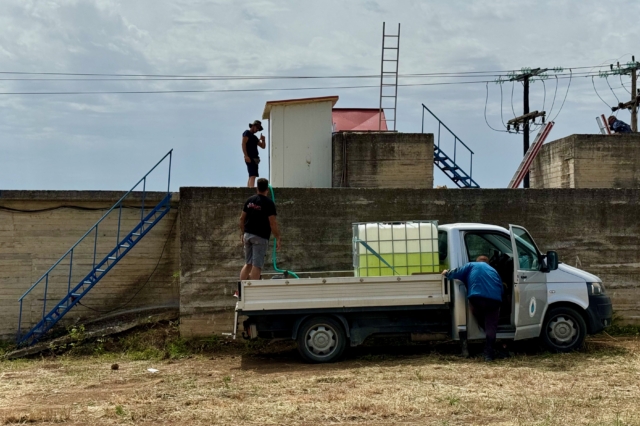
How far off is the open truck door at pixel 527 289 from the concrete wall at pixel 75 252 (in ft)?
22.0

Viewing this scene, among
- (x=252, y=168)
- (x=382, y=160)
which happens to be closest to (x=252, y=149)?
(x=252, y=168)

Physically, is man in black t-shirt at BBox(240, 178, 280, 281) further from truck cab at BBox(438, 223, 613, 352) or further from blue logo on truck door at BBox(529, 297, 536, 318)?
blue logo on truck door at BBox(529, 297, 536, 318)

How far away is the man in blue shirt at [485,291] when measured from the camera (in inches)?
420

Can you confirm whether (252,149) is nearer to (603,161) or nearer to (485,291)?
(485,291)

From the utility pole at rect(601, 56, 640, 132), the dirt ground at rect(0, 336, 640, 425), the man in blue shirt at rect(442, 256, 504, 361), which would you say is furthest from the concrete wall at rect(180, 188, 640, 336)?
the utility pole at rect(601, 56, 640, 132)

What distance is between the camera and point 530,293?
11.3m

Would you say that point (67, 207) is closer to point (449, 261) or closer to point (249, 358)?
point (249, 358)

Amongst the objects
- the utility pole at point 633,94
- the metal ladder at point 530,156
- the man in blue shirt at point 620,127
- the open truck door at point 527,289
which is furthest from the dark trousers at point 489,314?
the utility pole at point 633,94

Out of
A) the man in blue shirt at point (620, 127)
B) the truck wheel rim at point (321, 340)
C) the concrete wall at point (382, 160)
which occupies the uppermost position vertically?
the man in blue shirt at point (620, 127)

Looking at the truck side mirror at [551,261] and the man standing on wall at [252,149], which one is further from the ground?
the man standing on wall at [252,149]

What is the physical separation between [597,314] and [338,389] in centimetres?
454

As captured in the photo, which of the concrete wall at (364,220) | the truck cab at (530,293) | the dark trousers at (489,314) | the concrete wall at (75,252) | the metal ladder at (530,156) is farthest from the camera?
the metal ladder at (530,156)

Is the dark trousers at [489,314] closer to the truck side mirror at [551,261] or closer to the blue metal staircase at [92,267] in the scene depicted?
the truck side mirror at [551,261]

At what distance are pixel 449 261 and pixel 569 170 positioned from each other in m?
7.44
